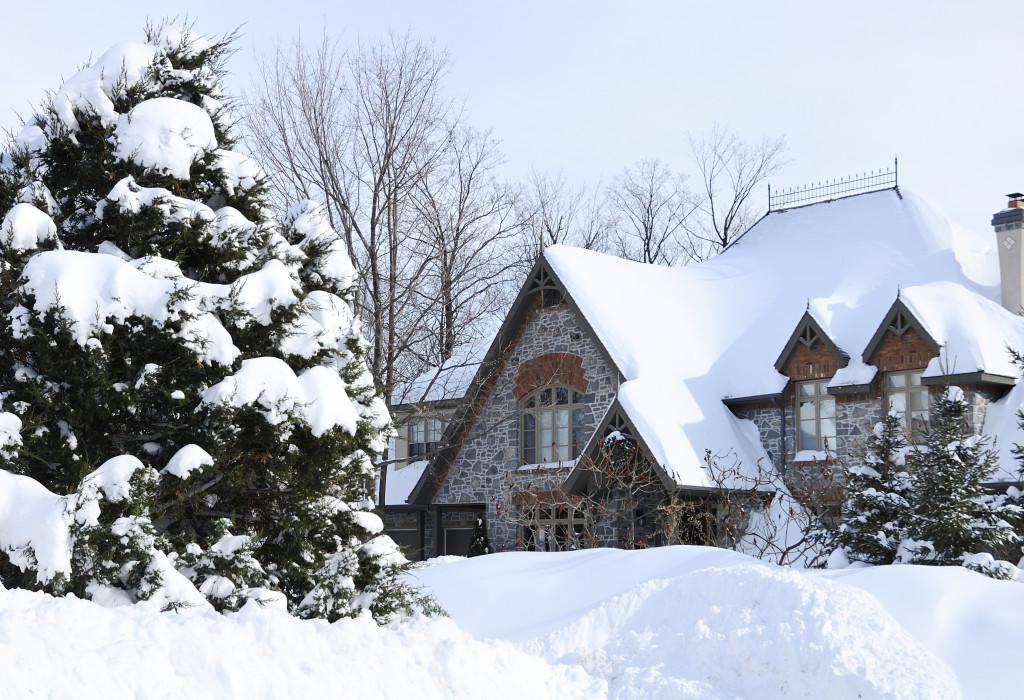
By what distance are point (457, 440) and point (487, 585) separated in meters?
10.8

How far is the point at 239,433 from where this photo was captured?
804cm

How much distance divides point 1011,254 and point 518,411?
1004cm

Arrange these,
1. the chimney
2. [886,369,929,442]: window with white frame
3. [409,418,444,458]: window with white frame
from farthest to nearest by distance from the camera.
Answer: [409,418,444,458]: window with white frame, the chimney, [886,369,929,442]: window with white frame

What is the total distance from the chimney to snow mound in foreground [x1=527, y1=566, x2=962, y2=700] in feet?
41.1

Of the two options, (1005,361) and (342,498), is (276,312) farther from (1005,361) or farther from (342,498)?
(1005,361)

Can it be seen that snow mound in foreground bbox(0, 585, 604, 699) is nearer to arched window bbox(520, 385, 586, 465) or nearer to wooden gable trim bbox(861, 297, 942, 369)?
wooden gable trim bbox(861, 297, 942, 369)

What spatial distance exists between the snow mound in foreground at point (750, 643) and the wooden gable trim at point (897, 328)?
9.50 meters

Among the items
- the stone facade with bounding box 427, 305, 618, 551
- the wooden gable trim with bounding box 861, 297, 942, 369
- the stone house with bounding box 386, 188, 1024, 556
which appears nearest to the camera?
the wooden gable trim with bounding box 861, 297, 942, 369

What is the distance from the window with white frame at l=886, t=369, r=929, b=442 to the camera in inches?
739

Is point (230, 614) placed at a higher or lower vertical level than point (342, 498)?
lower

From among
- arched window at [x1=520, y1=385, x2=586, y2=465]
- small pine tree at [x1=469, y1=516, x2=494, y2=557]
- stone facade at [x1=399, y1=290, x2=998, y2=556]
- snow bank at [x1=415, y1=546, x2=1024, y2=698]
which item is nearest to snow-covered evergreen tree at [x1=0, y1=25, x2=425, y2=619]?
snow bank at [x1=415, y1=546, x2=1024, y2=698]

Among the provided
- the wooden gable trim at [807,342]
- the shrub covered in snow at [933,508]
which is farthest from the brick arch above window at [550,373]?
the shrub covered in snow at [933,508]

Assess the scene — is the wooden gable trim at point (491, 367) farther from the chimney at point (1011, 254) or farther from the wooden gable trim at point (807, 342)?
the chimney at point (1011, 254)

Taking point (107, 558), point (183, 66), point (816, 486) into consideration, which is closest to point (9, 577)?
point (107, 558)
